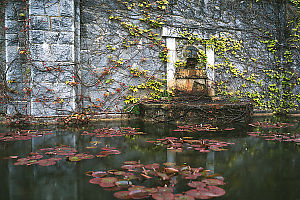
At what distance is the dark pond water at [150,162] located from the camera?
3.45 feet

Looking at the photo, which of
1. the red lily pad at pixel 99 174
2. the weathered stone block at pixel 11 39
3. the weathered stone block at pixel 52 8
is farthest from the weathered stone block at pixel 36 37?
the red lily pad at pixel 99 174

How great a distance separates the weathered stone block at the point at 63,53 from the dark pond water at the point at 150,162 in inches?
60.1

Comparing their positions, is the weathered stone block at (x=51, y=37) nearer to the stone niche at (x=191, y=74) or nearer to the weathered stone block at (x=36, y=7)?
the weathered stone block at (x=36, y=7)

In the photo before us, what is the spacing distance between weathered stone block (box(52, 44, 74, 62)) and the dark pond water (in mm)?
1526

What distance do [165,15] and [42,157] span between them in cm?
370

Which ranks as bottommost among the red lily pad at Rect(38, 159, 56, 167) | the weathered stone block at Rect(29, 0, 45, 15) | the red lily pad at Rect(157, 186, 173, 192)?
the red lily pad at Rect(157, 186, 173, 192)

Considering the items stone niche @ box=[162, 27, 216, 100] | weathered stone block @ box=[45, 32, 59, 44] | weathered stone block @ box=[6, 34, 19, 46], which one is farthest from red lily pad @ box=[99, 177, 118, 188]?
weathered stone block @ box=[6, 34, 19, 46]

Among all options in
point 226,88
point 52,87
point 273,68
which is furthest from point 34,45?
point 273,68

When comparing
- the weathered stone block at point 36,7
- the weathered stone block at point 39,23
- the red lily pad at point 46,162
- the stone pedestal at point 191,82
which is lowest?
the red lily pad at point 46,162

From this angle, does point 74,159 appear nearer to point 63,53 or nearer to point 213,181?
point 213,181

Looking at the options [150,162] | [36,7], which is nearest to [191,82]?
[36,7]

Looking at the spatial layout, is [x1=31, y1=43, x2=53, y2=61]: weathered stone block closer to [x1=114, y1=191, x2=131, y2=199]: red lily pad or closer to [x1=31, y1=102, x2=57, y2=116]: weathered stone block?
[x1=31, y1=102, x2=57, y2=116]: weathered stone block

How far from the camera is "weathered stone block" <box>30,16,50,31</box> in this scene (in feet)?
11.1

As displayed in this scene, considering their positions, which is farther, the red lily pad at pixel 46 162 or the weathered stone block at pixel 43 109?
the weathered stone block at pixel 43 109
